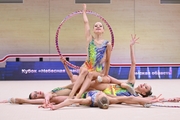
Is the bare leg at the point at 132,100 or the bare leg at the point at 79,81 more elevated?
the bare leg at the point at 79,81

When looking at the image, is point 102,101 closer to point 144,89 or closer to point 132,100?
point 132,100

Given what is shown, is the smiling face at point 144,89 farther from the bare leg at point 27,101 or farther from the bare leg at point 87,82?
the bare leg at point 27,101

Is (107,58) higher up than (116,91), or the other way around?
(107,58)

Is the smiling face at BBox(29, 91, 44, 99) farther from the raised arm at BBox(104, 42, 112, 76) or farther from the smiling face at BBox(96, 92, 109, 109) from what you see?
the raised arm at BBox(104, 42, 112, 76)

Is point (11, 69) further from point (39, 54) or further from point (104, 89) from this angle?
point (104, 89)

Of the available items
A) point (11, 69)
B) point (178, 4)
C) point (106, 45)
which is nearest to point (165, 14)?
point (178, 4)

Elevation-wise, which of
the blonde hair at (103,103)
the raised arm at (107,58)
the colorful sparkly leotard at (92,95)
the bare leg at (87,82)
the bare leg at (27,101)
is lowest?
the bare leg at (27,101)

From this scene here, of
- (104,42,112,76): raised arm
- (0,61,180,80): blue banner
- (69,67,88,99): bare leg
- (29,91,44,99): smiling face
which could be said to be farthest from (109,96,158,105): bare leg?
(0,61,180,80): blue banner

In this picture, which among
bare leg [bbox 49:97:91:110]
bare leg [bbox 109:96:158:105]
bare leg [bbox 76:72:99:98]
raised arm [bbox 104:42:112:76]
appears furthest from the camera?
raised arm [bbox 104:42:112:76]

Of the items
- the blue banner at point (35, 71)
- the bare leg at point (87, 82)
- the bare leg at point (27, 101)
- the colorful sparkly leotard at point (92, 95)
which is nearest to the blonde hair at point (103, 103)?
the colorful sparkly leotard at point (92, 95)

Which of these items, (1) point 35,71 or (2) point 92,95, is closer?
(2) point 92,95

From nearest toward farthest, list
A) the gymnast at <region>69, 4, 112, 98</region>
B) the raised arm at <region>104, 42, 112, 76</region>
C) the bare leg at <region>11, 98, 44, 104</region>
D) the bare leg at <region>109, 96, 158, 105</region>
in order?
the bare leg at <region>109, 96, 158, 105</region>, the bare leg at <region>11, 98, 44, 104</region>, the gymnast at <region>69, 4, 112, 98</region>, the raised arm at <region>104, 42, 112, 76</region>

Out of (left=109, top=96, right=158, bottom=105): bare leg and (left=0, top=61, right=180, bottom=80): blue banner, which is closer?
(left=109, top=96, right=158, bottom=105): bare leg

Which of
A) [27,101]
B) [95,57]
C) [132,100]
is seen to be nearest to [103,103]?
[132,100]
